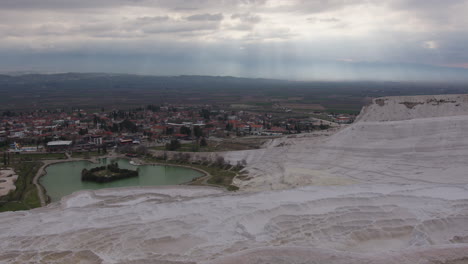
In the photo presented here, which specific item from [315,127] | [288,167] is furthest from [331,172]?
[315,127]

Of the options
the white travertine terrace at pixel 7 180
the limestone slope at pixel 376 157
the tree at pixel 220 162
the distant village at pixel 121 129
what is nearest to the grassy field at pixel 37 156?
the distant village at pixel 121 129

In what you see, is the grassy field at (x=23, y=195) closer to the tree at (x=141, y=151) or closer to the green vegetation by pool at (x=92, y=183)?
the green vegetation by pool at (x=92, y=183)

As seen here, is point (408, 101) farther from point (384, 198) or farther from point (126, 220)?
point (126, 220)

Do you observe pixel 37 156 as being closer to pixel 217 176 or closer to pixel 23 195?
pixel 23 195

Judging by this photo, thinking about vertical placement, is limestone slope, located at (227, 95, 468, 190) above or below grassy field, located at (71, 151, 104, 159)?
above

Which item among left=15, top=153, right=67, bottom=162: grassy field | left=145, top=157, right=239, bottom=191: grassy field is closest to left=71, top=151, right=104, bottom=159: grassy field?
left=15, top=153, right=67, bottom=162: grassy field

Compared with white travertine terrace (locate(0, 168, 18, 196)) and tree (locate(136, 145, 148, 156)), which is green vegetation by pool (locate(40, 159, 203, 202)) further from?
tree (locate(136, 145, 148, 156))
